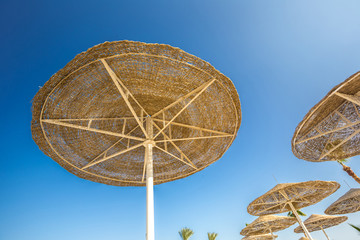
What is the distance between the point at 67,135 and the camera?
6.82 metres

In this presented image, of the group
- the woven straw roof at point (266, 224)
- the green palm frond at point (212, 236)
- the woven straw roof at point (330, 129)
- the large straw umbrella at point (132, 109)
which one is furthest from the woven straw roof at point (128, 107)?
the green palm frond at point (212, 236)

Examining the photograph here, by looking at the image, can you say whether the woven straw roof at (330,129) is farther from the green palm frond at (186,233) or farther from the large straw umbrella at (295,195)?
the green palm frond at (186,233)

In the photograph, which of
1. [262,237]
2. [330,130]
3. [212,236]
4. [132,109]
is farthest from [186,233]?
[132,109]

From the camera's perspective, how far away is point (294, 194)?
46.5ft

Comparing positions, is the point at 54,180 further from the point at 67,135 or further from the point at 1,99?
the point at 67,135

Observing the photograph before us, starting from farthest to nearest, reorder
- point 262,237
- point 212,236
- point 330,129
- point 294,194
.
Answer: point 212,236
point 262,237
point 294,194
point 330,129

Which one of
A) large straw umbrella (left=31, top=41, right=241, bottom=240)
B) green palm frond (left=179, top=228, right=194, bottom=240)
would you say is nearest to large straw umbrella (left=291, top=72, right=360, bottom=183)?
large straw umbrella (left=31, top=41, right=241, bottom=240)

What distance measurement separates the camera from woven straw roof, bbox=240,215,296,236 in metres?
16.0

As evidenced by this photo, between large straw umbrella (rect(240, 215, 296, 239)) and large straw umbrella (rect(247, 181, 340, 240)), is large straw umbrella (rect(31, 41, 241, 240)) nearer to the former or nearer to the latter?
large straw umbrella (rect(247, 181, 340, 240))

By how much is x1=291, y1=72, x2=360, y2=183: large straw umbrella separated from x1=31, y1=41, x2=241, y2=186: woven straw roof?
144 inches

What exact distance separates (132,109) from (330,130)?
24.3ft

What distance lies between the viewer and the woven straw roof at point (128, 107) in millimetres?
5055

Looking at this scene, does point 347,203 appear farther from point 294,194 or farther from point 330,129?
point 330,129

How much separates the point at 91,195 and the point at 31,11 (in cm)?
1435
